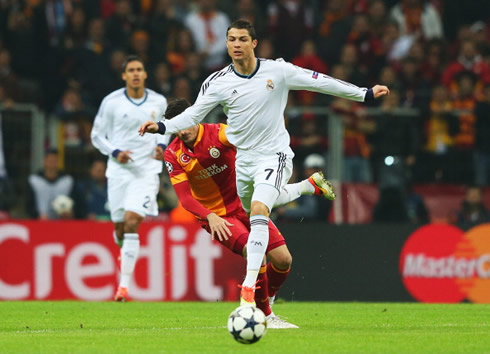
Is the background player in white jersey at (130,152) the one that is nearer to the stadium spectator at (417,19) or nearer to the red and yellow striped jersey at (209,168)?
the red and yellow striped jersey at (209,168)

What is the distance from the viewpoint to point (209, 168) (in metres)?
10.4

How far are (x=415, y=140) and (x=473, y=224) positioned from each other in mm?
2181

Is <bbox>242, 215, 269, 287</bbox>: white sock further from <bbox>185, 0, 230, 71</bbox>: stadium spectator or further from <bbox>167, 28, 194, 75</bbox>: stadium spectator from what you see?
<bbox>185, 0, 230, 71</bbox>: stadium spectator

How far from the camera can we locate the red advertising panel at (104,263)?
606 inches

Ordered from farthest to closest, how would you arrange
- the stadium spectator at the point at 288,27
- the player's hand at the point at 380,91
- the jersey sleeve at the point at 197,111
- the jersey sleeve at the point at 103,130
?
1. the stadium spectator at the point at 288,27
2. the jersey sleeve at the point at 103,130
3. the player's hand at the point at 380,91
4. the jersey sleeve at the point at 197,111

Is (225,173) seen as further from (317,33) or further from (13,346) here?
(317,33)

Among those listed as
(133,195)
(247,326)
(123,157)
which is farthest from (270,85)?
(133,195)

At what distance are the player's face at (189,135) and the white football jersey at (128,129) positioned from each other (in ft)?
12.1

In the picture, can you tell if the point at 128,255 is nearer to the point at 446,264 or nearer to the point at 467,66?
the point at 446,264

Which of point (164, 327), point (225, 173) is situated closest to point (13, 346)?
point (164, 327)

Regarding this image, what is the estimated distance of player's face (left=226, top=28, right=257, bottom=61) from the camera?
9.68 m

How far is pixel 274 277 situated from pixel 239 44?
86.7 inches

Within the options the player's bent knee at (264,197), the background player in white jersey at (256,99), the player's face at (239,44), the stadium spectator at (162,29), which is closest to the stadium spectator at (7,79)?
the stadium spectator at (162,29)

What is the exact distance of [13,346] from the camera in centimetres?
825
